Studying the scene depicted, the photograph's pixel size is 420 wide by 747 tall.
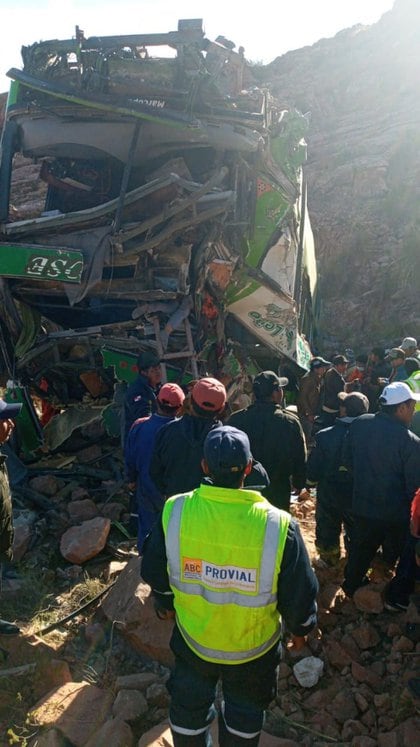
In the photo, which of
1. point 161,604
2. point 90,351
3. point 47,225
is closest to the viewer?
point 161,604

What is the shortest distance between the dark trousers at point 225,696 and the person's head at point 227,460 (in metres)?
0.68

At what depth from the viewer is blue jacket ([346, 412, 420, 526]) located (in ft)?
10.7

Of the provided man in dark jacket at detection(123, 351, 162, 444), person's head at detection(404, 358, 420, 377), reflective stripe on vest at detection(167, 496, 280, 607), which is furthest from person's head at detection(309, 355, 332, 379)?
reflective stripe on vest at detection(167, 496, 280, 607)

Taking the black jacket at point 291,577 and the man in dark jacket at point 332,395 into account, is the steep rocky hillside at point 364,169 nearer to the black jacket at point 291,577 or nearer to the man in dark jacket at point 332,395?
the man in dark jacket at point 332,395

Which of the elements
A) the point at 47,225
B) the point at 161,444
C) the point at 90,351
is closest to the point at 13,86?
the point at 47,225

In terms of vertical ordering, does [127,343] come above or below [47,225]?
below

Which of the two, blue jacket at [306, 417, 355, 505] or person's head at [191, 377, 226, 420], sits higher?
person's head at [191, 377, 226, 420]

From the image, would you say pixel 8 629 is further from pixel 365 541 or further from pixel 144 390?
pixel 365 541

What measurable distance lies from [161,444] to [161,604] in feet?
3.55

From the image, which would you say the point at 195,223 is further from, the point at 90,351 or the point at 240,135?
the point at 90,351

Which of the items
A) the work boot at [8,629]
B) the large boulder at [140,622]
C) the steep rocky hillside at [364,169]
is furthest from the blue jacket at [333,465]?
the steep rocky hillside at [364,169]

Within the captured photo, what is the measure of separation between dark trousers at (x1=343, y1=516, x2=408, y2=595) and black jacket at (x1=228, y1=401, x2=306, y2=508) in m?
0.50

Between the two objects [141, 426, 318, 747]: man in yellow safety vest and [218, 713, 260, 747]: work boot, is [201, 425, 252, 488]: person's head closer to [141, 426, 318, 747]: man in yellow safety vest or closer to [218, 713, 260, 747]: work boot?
[141, 426, 318, 747]: man in yellow safety vest

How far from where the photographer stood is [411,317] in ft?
42.4
